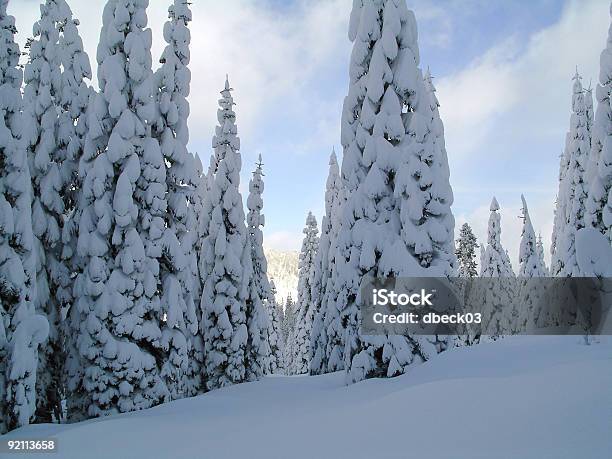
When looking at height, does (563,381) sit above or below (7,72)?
below


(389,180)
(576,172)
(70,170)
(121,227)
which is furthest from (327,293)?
(576,172)

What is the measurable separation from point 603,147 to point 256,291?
17841 millimetres

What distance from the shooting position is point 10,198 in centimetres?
1325

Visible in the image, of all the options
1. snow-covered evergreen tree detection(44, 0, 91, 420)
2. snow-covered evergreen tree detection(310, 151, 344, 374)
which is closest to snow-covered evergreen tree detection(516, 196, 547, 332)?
snow-covered evergreen tree detection(310, 151, 344, 374)

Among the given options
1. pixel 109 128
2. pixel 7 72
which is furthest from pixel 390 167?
pixel 7 72

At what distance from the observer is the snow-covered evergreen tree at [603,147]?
62.4 ft

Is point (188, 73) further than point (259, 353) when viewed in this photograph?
No

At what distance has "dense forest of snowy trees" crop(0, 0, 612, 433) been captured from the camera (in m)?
13.2

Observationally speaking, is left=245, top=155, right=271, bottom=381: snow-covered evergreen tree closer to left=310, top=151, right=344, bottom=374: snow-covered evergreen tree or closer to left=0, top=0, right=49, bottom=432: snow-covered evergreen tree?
left=310, top=151, right=344, bottom=374: snow-covered evergreen tree

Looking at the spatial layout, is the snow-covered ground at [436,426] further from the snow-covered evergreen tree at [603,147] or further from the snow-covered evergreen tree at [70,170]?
the snow-covered evergreen tree at [603,147]

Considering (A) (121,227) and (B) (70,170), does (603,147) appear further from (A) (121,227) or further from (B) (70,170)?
(B) (70,170)

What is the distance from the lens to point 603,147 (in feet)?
63.8

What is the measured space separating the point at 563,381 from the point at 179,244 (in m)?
13.4

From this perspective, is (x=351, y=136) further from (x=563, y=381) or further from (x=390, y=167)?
(x=563, y=381)
